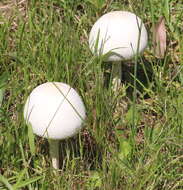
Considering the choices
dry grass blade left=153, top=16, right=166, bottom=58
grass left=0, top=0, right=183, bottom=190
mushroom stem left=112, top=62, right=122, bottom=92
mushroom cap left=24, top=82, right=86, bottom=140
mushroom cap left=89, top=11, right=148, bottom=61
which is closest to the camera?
mushroom cap left=24, top=82, right=86, bottom=140

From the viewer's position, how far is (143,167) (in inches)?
85.2

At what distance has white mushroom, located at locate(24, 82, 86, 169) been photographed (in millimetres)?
2100

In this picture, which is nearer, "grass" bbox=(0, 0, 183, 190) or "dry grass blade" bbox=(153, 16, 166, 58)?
"grass" bbox=(0, 0, 183, 190)

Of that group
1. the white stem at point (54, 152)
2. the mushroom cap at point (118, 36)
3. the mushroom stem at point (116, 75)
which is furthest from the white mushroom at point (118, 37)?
the white stem at point (54, 152)

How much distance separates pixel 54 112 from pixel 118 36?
0.60 metres

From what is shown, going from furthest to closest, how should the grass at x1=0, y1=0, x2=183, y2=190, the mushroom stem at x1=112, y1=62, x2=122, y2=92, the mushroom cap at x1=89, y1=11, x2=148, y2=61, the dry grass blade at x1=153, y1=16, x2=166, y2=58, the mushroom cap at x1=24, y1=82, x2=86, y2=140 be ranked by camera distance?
1. the dry grass blade at x1=153, y1=16, x2=166, y2=58
2. the mushroom stem at x1=112, y1=62, x2=122, y2=92
3. the mushroom cap at x1=89, y1=11, x2=148, y2=61
4. the grass at x1=0, y1=0, x2=183, y2=190
5. the mushroom cap at x1=24, y1=82, x2=86, y2=140

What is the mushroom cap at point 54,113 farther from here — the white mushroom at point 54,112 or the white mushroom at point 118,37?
the white mushroom at point 118,37

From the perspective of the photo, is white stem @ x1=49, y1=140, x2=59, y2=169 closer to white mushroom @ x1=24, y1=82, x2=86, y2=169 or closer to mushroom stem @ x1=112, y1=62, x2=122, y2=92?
white mushroom @ x1=24, y1=82, x2=86, y2=169

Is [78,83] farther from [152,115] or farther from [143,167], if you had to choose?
[143,167]

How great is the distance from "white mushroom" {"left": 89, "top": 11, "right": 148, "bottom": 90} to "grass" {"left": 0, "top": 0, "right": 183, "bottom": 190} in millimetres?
82

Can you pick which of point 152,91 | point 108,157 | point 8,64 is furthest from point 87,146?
point 8,64

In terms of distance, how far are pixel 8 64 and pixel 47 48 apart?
0.24 m

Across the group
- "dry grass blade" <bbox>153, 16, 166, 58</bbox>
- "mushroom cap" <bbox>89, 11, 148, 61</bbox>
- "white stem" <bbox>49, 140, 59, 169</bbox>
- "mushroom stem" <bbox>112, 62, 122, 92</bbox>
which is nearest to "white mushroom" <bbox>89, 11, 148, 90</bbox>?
"mushroom cap" <bbox>89, 11, 148, 61</bbox>

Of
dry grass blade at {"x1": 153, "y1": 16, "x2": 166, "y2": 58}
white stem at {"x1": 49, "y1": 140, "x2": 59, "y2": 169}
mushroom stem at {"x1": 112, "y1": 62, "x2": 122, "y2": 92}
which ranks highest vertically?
dry grass blade at {"x1": 153, "y1": 16, "x2": 166, "y2": 58}
